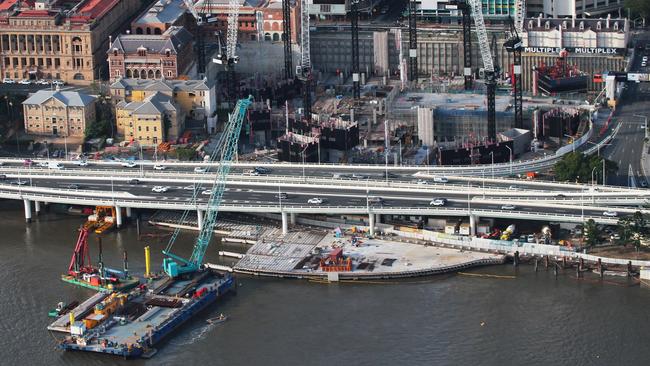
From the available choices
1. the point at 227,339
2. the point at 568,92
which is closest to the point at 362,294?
the point at 227,339

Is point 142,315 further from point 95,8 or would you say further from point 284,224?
point 95,8

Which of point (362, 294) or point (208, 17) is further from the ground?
point (208, 17)

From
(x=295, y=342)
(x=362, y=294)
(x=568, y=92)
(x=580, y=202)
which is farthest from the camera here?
(x=568, y=92)

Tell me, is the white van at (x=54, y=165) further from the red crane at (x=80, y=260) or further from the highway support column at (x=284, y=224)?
the highway support column at (x=284, y=224)

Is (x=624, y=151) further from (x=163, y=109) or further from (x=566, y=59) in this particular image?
(x=163, y=109)

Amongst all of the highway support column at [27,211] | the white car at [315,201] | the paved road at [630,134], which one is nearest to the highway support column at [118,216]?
the highway support column at [27,211]

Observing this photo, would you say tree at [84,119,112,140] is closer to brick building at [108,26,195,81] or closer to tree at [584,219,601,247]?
brick building at [108,26,195,81]
